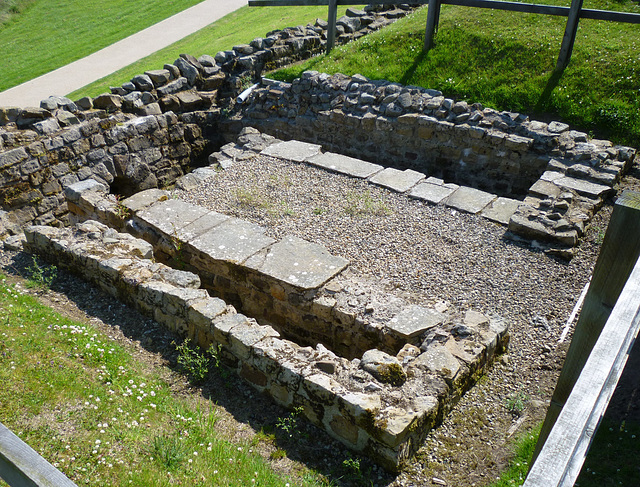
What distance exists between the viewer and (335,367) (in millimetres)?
4750

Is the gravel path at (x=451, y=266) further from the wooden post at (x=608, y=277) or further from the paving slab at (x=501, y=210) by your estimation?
the wooden post at (x=608, y=277)

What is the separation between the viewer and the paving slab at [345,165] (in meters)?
9.13

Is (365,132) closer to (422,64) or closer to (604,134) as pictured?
(422,64)

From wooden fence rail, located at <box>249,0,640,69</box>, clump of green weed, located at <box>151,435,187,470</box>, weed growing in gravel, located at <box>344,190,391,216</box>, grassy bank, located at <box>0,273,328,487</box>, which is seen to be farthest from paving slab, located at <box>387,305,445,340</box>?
wooden fence rail, located at <box>249,0,640,69</box>

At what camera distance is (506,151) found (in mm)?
9023

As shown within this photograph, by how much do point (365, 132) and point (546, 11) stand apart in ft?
13.4

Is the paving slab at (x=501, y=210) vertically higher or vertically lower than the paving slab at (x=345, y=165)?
lower

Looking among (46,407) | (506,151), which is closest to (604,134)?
(506,151)

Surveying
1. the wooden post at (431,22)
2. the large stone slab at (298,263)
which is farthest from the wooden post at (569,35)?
the large stone slab at (298,263)

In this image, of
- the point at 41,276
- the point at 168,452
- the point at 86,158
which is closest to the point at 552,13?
the point at 86,158

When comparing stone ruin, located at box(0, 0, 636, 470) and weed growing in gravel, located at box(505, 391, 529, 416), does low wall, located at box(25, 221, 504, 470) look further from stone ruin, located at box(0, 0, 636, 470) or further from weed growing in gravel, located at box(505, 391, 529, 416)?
weed growing in gravel, located at box(505, 391, 529, 416)

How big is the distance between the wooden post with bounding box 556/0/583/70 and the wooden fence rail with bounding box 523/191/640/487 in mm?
8493

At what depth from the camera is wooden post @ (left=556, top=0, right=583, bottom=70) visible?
9.59 meters

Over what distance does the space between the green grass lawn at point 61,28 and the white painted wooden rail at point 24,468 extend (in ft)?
57.5
